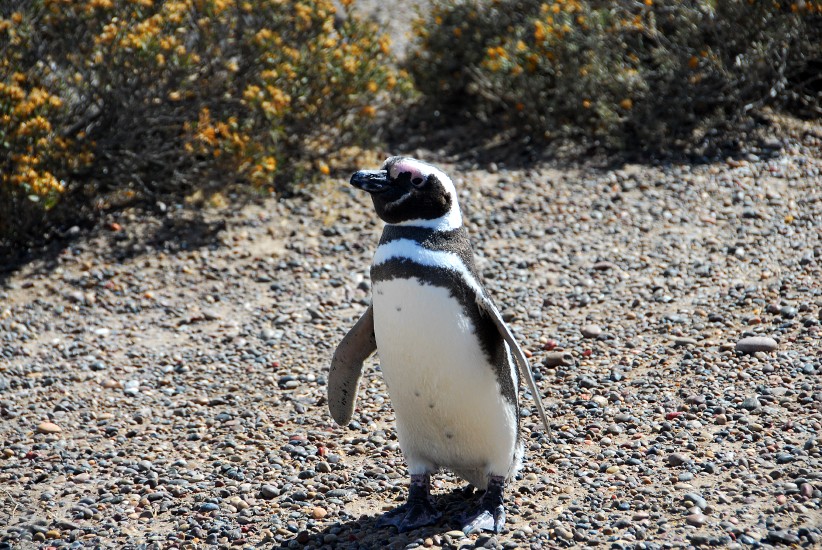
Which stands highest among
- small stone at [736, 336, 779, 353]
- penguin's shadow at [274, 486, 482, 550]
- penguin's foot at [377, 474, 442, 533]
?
small stone at [736, 336, 779, 353]

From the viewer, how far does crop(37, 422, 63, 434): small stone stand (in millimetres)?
4348

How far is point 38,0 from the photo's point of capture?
19.9 ft

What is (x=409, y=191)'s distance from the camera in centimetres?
314

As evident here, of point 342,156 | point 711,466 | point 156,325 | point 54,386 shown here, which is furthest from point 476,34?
point 711,466

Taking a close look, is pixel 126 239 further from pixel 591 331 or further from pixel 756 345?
pixel 756 345

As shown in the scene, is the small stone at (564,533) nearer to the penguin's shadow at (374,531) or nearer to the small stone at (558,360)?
the penguin's shadow at (374,531)

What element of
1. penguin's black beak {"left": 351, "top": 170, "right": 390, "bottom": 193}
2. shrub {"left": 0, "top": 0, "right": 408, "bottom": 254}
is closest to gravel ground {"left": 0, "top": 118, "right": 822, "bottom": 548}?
shrub {"left": 0, "top": 0, "right": 408, "bottom": 254}

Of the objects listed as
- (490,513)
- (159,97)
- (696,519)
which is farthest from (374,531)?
(159,97)

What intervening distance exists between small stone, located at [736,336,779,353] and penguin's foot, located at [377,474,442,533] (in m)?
1.72

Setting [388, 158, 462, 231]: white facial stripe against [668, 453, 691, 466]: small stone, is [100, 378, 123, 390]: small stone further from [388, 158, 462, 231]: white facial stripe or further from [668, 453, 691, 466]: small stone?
[668, 453, 691, 466]: small stone

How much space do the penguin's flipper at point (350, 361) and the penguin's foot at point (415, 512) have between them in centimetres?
38

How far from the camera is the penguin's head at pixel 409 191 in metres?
3.13

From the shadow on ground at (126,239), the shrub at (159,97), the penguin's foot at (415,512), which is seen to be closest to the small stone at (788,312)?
the penguin's foot at (415,512)

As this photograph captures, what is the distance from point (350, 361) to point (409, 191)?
28.3 inches
